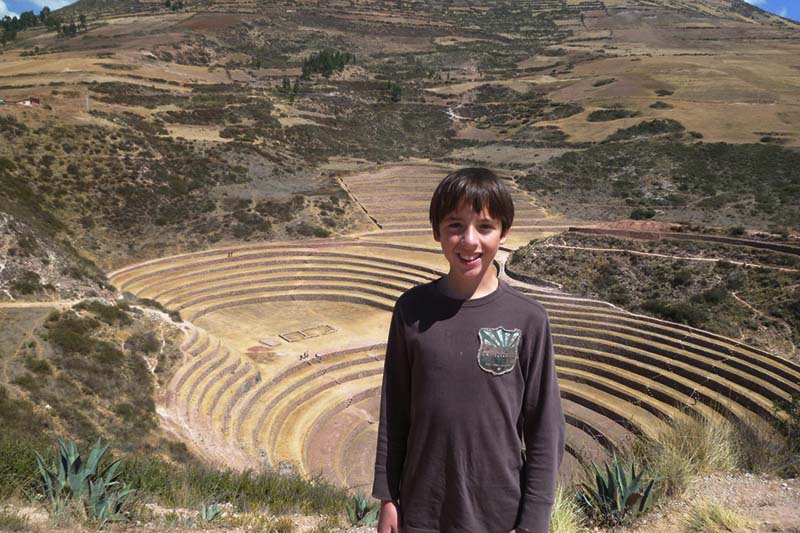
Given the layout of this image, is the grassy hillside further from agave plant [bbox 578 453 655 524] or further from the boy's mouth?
the boy's mouth

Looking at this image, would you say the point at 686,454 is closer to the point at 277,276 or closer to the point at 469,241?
the point at 469,241

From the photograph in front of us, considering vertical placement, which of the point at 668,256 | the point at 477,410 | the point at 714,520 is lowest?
the point at 668,256

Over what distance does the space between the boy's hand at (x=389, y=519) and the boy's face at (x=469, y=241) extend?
116 cm

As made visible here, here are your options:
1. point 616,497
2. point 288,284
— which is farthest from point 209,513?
point 288,284

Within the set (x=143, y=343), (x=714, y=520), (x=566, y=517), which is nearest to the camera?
(x=566, y=517)

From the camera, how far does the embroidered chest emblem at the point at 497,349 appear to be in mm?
2410

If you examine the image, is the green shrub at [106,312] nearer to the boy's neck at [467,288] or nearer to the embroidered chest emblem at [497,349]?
the boy's neck at [467,288]

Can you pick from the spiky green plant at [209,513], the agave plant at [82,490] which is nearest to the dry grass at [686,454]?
the spiky green plant at [209,513]

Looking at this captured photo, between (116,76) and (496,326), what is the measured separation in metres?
55.4

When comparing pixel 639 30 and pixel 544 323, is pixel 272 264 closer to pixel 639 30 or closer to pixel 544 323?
pixel 544 323

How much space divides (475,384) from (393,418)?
1.70 feet

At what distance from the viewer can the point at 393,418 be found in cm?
272

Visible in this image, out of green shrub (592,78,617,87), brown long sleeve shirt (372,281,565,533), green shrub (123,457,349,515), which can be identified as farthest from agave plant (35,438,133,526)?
green shrub (592,78,617,87)

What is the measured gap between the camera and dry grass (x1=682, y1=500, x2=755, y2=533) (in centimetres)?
449
